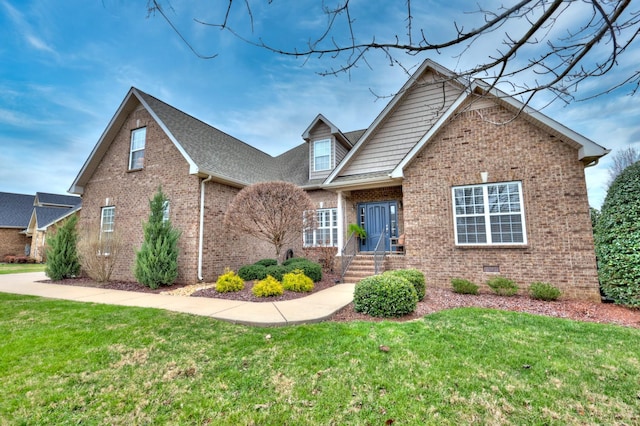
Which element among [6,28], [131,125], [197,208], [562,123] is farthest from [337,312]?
[131,125]

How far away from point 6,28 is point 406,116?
10.8 m

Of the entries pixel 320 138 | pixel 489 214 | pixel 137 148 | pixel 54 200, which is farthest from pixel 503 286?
pixel 54 200

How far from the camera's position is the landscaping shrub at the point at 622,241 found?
228 inches

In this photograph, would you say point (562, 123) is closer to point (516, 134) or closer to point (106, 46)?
point (516, 134)

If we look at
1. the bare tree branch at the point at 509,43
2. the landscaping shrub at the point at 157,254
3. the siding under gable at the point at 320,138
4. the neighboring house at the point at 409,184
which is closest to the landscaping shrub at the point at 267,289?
the neighboring house at the point at 409,184

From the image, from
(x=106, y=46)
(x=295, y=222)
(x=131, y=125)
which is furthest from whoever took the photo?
(x=131, y=125)

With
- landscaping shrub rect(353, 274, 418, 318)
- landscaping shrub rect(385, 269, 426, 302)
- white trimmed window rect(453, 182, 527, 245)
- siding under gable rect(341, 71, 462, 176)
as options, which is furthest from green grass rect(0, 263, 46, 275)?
white trimmed window rect(453, 182, 527, 245)

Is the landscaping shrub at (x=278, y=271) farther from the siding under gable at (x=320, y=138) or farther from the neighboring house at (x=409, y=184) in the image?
the siding under gable at (x=320, y=138)

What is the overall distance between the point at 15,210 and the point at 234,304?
117ft

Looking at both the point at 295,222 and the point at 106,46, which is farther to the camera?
the point at 295,222

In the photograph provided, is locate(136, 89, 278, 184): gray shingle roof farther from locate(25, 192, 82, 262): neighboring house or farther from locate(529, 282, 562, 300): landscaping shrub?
locate(25, 192, 82, 262): neighboring house

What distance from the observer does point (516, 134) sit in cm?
812

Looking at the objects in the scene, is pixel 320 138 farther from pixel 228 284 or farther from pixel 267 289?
pixel 267 289

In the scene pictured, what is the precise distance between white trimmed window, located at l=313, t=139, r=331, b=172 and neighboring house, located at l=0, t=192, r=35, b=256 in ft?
102
